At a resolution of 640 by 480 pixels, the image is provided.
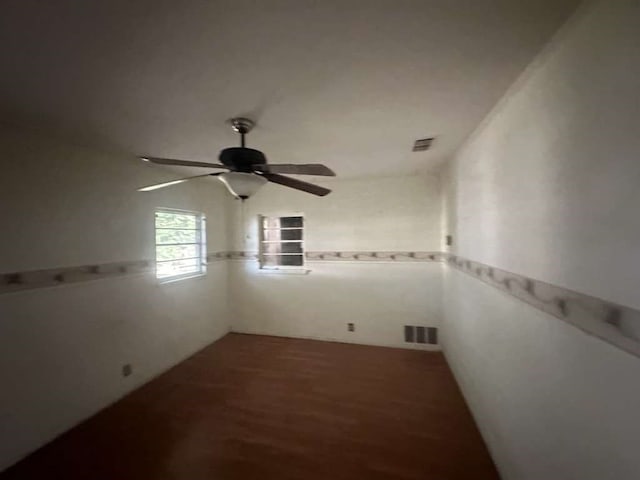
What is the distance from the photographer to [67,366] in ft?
7.88

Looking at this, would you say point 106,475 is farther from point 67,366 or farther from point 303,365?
point 303,365

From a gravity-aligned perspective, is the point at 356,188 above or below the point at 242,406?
above

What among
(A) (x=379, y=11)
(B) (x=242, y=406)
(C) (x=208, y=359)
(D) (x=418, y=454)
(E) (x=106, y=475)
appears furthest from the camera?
(C) (x=208, y=359)

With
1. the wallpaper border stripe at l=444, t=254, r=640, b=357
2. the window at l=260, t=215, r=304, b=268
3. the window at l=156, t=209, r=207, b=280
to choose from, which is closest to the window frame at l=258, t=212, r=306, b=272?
the window at l=260, t=215, r=304, b=268

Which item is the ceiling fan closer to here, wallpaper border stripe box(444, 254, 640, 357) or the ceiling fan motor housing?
the ceiling fan motor housing

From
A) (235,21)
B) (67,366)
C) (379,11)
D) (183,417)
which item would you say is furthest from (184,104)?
(183,417)

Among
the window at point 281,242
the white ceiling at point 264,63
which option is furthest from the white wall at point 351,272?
the white ceiling at point 264,63

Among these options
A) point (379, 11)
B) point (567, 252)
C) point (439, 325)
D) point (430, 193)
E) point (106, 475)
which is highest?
point (379, 11)

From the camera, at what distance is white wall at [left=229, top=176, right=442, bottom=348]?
393cm

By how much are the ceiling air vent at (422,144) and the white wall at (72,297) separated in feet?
8.87

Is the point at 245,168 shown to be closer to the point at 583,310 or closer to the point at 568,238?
the point at 568,238

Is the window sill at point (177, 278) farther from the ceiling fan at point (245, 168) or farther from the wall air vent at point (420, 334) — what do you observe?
the wall air vent at point (420, 334)

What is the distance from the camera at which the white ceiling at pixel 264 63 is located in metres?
1.03

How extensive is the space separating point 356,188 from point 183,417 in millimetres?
3145
